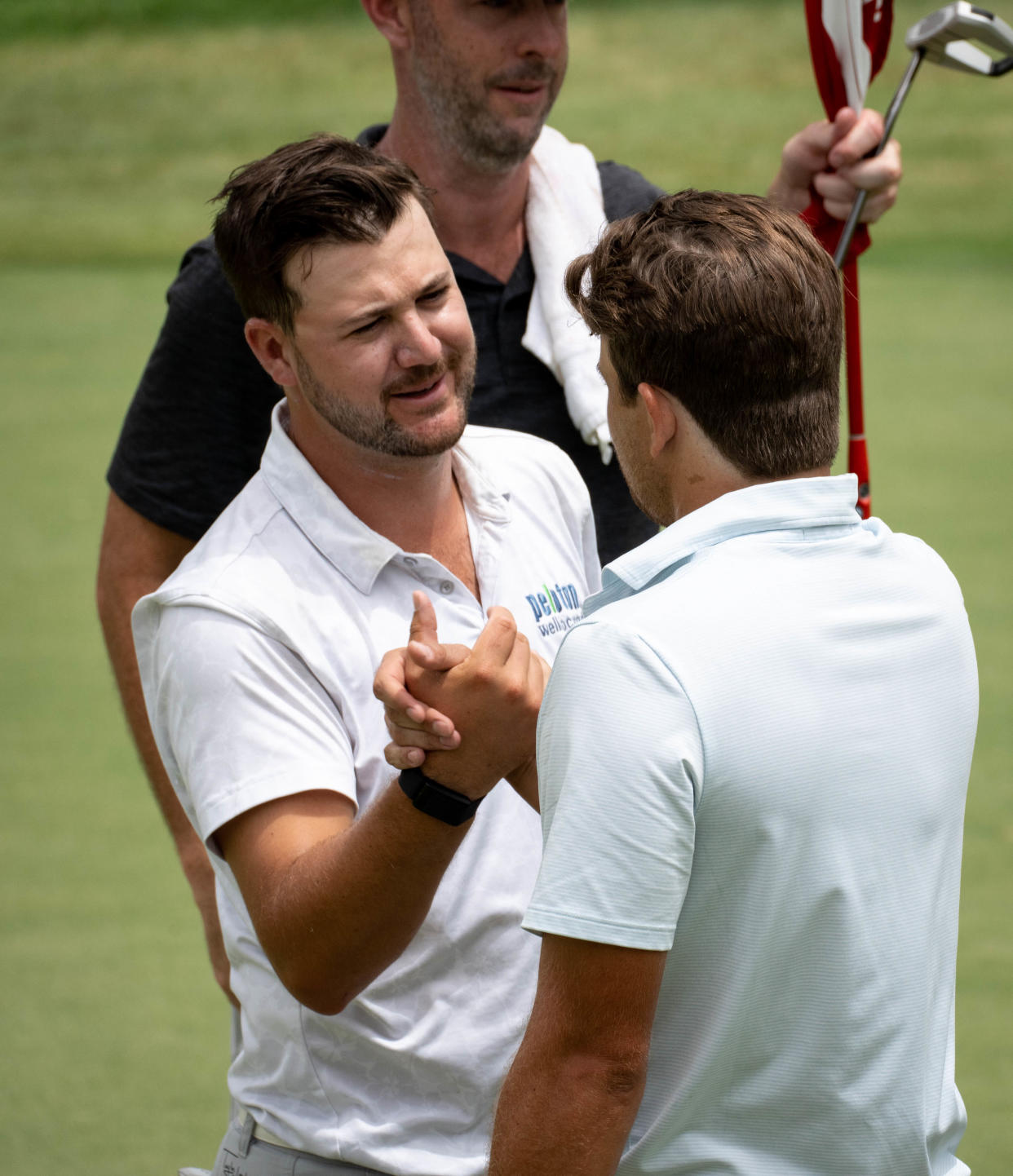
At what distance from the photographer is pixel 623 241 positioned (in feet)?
4.36

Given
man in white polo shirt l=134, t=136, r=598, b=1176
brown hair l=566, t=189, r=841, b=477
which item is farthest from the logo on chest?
brown hair l=566, t=189, r=841, b=477

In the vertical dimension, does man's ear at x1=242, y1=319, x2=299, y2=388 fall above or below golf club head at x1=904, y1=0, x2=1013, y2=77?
below

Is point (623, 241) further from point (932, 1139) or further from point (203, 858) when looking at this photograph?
point (203, 858)

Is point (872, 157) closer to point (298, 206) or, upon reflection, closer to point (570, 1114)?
point (298, 206)

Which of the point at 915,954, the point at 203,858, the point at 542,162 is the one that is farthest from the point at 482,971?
the point at 542,162

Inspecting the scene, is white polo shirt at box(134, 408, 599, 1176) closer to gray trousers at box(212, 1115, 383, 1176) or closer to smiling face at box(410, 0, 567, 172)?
gray trousers at box(212, 1115, 383, 1176)

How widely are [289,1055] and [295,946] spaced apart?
21 cm

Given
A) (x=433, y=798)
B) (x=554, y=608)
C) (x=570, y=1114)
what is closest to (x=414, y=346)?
(x=554, y=608)

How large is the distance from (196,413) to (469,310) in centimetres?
41

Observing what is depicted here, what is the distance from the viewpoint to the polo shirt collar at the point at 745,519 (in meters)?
1.24

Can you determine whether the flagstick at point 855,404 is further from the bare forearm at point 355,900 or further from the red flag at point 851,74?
the bare forearm at point 355,900

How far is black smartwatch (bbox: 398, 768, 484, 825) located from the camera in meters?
1.42

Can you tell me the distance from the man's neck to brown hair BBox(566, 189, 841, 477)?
98 cm

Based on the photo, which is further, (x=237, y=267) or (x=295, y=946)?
(x=237, y=267)
